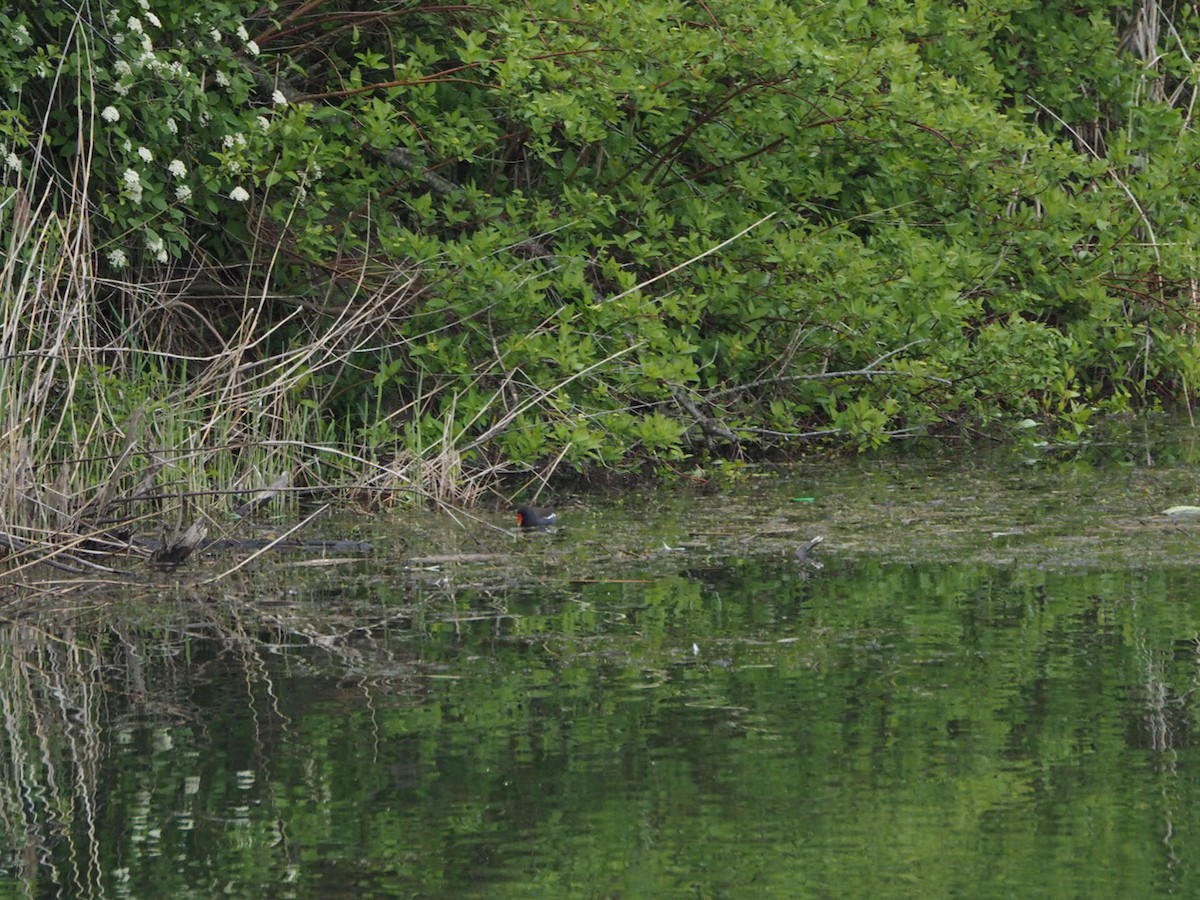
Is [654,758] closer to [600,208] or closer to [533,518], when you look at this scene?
[533,518]

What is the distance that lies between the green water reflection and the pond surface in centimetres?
1

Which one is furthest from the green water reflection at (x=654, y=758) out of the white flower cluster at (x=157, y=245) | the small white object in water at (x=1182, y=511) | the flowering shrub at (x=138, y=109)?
the flowering shrub at (x=138, y=109)

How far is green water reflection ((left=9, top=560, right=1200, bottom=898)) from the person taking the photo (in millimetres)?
3250

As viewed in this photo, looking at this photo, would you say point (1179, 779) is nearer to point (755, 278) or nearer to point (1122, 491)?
point (1122, 491)

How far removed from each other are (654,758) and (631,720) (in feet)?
1.11

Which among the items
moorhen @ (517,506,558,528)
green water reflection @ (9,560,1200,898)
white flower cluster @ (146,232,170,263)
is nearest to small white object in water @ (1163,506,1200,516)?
green water reflection @ (9,560,1200,898)

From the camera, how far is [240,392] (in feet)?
25.4

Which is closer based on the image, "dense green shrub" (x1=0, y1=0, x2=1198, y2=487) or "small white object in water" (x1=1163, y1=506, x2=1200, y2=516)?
"small white object in water" (x1=1163, y1=506, x2=1200, y2=516)

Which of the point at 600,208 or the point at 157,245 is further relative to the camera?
the point at 600,208

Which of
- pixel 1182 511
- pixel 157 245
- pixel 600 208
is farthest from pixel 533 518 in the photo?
pixel 1182 511

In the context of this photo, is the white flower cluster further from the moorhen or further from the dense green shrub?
the moorhen

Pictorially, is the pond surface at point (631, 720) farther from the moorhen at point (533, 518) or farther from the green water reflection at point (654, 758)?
the moorhen at point (533, 518)

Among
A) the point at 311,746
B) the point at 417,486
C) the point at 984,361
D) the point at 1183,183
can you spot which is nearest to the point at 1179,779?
the point at 311,746

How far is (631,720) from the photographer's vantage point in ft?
13.8
